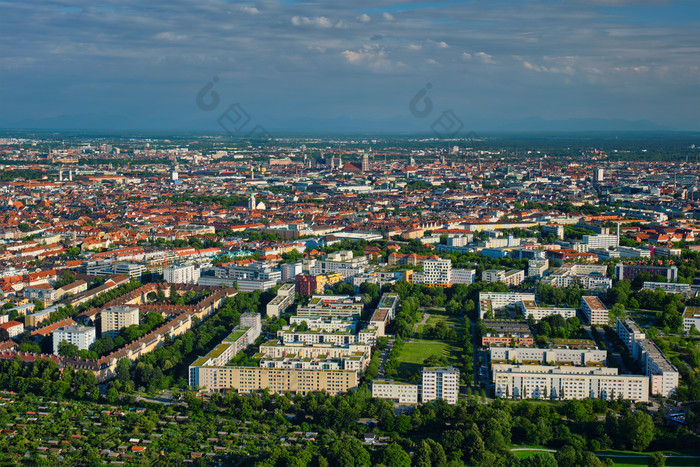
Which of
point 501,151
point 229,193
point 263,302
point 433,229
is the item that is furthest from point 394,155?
point 263,302

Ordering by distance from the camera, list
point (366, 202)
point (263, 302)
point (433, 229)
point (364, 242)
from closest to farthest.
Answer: point (263, 302) < point (364, 242) < point (433, 229) < point (366, 202)

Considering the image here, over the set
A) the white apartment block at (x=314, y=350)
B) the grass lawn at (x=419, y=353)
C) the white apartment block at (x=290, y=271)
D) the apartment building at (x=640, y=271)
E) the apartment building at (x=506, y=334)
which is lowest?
the grass lawn at (x=419, y=353)

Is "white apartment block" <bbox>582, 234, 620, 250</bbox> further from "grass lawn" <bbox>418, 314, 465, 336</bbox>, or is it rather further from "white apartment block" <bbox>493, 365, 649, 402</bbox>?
"white apartment block" <bbox>493, 365, 649, 402</bbox>

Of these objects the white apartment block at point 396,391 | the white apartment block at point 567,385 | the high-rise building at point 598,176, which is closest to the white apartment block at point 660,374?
the white apartment block at point 567,385

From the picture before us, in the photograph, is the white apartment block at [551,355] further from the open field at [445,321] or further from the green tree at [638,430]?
the green tree at [638,430]

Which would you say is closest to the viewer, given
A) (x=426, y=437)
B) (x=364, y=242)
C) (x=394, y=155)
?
(x=426, y=437)

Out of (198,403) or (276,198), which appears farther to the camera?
(276,198)

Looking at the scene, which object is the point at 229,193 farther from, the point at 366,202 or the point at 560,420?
the point at 560,420
